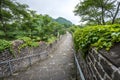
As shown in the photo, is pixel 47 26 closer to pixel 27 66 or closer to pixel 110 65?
pixel 27 66

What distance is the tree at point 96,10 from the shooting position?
41.4ft

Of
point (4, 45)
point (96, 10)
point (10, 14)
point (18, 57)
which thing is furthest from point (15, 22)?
point (96, 10)

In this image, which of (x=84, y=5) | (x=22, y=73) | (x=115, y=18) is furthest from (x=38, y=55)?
(x=115, y=18)

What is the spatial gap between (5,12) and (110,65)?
1007 cm

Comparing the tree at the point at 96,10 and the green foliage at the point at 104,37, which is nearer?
the green foliage at the point at 104,37

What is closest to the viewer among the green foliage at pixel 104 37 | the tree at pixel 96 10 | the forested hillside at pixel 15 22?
the green foliage at pixel 104 37

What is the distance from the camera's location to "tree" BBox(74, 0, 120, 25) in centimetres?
1262

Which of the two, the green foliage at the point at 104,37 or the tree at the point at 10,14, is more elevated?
the tree at the point at 10,14

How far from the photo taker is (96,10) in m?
14.0

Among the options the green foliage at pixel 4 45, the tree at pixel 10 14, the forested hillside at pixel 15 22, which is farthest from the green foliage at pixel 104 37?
the tree at pixel 10 14

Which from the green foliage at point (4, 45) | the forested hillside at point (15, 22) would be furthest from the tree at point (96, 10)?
the green foliage at point (4, 45)

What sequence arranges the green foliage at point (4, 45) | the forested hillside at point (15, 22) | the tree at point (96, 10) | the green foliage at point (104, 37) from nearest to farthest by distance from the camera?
the green foliage at point (104, 37)
the green foliage at point (4, 45)
the forested hillside at point (15, 22)
the tree at point (96, 10)

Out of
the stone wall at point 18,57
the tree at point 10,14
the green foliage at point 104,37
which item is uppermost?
the tree at point 10,14

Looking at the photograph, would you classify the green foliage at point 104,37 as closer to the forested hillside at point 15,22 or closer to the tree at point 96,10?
the forested hillside at point 15,22
